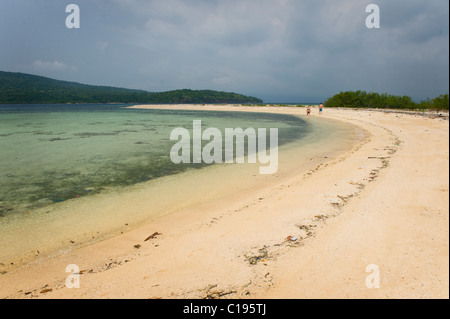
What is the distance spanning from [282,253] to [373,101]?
58.3 meters

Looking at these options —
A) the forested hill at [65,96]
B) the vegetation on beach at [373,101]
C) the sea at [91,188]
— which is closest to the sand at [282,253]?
the sea at [91,188]

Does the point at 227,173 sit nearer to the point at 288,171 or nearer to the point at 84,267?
the point at 288,171

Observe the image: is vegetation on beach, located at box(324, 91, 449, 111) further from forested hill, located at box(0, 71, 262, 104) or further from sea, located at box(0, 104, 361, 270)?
forested hill, located at box(0, 71, 262, 104)

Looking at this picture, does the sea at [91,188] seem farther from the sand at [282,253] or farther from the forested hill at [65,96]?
the forested hill at [65,96]

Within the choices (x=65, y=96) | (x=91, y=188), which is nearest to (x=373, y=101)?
(x=91, y=188)

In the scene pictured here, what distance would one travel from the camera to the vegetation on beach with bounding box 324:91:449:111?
4119 centimetres

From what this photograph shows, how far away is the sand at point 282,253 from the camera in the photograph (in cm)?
273

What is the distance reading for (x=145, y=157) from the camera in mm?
11984

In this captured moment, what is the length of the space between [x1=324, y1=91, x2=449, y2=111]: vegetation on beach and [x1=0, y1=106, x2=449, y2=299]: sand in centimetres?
3915
